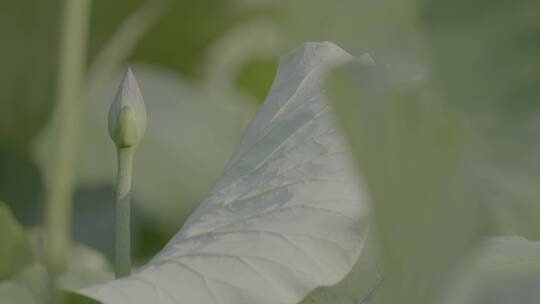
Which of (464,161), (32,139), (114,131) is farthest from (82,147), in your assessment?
(464,161)

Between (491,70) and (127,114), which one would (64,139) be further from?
(491,70)

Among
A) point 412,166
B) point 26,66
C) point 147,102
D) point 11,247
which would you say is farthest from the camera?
point 147,102

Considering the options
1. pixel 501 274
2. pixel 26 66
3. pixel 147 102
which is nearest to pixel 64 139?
pixel 501 274

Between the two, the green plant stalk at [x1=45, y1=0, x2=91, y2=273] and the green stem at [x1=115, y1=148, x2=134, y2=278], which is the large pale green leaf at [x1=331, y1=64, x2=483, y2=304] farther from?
the green plant stalk at [x1=45, y1=0, x2=91, y2=273]

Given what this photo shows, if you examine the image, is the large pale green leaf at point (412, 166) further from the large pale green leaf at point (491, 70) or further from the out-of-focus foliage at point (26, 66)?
the out-of-focus foliage at point (26, 66)

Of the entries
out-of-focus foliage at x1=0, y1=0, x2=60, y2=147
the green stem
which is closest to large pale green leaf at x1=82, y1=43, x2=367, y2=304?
the green stem

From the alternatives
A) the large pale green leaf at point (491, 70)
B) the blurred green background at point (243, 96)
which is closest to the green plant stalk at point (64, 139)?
the blurred green background at point (243, 96)
